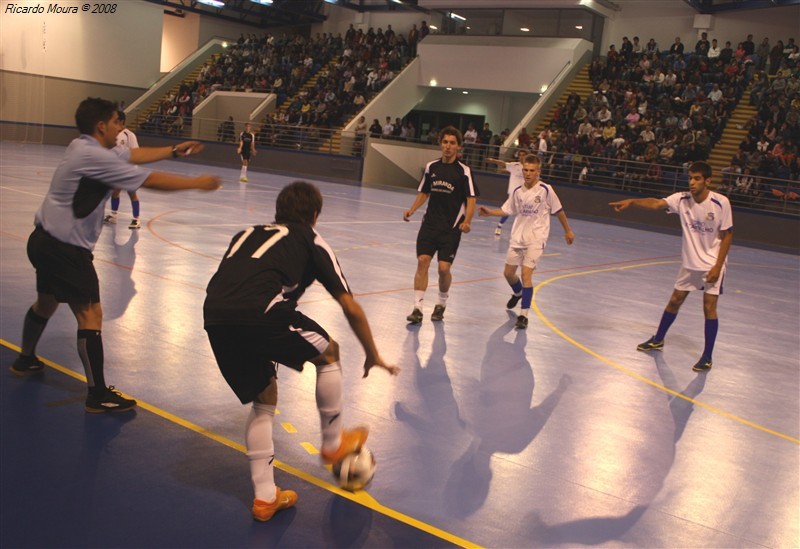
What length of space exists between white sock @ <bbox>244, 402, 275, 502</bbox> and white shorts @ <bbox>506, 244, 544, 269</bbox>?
565cm

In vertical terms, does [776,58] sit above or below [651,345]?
above

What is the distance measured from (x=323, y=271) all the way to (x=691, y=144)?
23.5 m

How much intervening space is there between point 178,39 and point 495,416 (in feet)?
147

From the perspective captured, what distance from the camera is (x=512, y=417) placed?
5605mm

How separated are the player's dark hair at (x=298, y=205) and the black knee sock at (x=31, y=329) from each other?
252 cm

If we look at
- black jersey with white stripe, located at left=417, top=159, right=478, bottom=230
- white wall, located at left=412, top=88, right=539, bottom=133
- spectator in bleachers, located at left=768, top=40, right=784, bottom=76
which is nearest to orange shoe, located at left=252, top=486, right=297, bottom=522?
black jersey with white stripe, located at left=417, top=159, right=478, bottom=230

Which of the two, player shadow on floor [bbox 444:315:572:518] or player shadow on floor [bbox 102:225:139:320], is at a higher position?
player shadow on floor [bbox 102:225:139:320]

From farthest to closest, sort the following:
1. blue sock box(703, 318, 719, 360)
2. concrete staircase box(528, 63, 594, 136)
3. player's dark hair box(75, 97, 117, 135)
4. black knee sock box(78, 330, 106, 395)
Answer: concrete staircase box(528, 63, 594, 136) → blue sock box(703, 318, 719, 360) → black knee sock box(78, 330, 106, 395) → player's dark hair box(75, 97, 117, 135)

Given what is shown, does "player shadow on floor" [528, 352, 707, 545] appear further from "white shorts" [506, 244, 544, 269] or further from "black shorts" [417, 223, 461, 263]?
"black shorts" [417, 223, 461, 263]

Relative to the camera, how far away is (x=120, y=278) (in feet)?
28.8

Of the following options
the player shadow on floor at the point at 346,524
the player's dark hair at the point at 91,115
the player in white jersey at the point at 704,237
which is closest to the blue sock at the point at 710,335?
the player in white jersey at the point at 704,237

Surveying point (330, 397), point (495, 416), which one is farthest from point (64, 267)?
point (495, 416)

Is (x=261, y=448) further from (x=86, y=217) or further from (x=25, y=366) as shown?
(x=25, y=366)

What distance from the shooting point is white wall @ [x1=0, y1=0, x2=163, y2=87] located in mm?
35031
